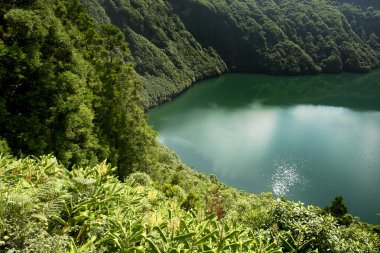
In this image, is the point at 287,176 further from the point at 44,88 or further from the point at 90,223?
the point at 90,223

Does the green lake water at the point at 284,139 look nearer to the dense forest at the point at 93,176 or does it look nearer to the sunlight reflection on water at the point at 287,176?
the sunlight reflection on water at the point at 287,176

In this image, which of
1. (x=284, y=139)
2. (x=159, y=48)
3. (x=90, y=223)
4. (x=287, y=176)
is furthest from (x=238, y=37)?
(x=90, y=223)

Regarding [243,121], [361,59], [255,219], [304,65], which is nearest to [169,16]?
[304,65]

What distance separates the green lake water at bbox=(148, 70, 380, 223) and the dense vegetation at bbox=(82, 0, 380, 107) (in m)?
16.9

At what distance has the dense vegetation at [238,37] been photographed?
11725cm

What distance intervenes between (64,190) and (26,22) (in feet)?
56.2

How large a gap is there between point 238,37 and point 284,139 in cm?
10282

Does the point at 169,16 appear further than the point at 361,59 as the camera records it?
No

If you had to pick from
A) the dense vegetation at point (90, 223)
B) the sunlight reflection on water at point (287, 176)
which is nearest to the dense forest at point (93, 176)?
the dense vegetation at point (90, 223)

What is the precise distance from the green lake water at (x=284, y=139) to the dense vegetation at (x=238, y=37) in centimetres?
1686

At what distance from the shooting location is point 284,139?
230 ft

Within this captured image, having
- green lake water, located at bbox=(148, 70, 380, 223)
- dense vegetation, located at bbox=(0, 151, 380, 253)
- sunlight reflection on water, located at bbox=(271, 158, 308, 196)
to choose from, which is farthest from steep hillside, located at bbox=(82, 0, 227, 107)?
dense vegetation, located at bbox=(0, 151, 380, 253)

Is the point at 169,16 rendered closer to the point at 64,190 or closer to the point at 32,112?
the point at 32,112

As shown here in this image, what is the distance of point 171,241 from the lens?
5199 millimetres
